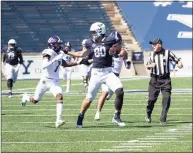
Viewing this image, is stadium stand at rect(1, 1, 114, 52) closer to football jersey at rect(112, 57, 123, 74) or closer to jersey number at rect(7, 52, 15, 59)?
jersey number at rect(7, 52, 15, 59)

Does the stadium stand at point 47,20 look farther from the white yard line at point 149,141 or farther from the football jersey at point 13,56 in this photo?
the white yard line at point 149,141

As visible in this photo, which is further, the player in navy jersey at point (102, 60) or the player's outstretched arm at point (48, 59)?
the player's outstretched arm at point (48, 59)

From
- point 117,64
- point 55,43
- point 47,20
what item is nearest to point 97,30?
point 55,43

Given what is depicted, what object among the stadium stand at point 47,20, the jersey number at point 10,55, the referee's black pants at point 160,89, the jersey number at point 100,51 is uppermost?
the stadium stand at point 47,20

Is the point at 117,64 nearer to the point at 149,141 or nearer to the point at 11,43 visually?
the point at 149,141

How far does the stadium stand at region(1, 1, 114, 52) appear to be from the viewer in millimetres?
45188

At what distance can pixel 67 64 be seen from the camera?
40.9 ft

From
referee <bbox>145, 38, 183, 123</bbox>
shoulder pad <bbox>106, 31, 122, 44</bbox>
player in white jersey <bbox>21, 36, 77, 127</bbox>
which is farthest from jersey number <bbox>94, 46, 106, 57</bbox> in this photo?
referee <bbox>145, 38, 183, 123</bbox>

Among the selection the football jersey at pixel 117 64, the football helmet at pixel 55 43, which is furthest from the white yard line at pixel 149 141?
the football jersey at pixel 117 64

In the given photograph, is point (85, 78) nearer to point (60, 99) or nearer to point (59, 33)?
point (60, 99)

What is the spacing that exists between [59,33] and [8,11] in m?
3.43

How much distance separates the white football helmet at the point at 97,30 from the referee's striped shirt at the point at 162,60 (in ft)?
4.95

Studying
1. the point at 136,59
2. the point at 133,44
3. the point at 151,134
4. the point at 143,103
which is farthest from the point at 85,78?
the point at 133,44

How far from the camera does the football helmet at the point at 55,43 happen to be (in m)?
12.2
